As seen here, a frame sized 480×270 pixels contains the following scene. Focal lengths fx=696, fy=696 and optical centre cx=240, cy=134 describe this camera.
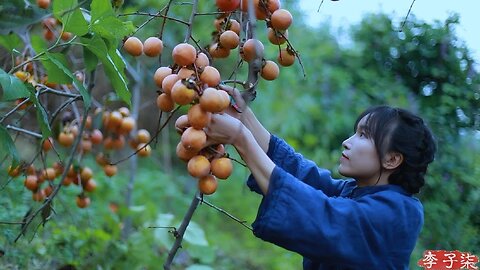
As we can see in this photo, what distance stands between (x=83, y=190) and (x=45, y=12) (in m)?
0.97

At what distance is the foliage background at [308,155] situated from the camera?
272 cm

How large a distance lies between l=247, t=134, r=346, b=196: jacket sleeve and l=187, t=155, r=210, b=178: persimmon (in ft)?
1.49

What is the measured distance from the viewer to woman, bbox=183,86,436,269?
1.41m

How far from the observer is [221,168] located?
1.36 meters

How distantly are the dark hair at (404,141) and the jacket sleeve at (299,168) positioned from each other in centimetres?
23

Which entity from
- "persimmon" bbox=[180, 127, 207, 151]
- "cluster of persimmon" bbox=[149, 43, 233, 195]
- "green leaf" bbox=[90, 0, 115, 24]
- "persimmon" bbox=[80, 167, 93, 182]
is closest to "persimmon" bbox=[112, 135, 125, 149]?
"persimmon" bbox=[80, 167, 93, 182]

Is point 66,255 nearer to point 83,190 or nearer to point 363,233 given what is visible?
point 83,190

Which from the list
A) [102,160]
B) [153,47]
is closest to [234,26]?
[153,47]

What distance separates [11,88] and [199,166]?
1.74 ft

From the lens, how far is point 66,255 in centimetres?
260

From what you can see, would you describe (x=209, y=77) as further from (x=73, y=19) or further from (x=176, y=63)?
(x=73, y=19)

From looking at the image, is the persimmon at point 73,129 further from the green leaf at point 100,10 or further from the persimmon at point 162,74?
the persimmon at point 162,74

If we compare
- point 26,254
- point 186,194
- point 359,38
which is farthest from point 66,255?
point 186,194

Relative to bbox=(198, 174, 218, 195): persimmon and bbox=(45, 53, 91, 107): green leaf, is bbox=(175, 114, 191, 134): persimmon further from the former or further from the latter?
bbox=(45, 53, 91, 107): green leaf
